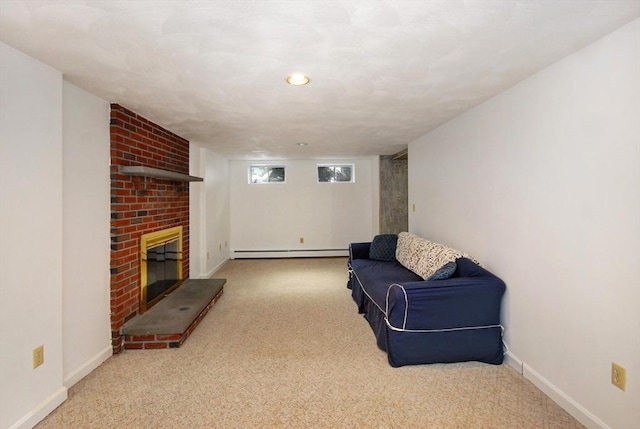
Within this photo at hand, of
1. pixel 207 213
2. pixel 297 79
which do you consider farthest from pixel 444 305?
pixel 207 213

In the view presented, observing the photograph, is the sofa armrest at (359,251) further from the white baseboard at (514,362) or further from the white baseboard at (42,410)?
the white baseboard at (42,410)

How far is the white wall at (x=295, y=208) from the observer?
6.34 metres

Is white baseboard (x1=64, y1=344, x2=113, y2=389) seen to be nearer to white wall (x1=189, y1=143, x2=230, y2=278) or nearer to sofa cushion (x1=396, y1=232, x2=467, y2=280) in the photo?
white wall (x1=189, y1=143, x2=230, y2=278)

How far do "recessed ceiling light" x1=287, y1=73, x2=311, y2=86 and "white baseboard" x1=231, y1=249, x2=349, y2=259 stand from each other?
4.65 meters

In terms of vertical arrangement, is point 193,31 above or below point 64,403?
above

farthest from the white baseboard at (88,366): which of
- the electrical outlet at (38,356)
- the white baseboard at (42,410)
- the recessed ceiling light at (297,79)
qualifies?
the recessed ceiling light at (297,79)

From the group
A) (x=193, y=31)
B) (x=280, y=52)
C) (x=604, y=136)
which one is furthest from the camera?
(x=280, y=52)

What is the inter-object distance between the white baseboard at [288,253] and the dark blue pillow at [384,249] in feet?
7.63

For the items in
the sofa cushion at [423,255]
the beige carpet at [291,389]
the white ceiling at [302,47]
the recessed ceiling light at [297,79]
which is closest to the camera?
the white ceiling at [302,47]

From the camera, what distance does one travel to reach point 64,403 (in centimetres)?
189

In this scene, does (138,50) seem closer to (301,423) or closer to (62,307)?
(62,307)

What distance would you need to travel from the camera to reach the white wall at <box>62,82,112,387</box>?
6.82 feet

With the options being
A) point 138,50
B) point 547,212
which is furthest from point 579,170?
point 138,50

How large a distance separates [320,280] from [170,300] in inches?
87.3
